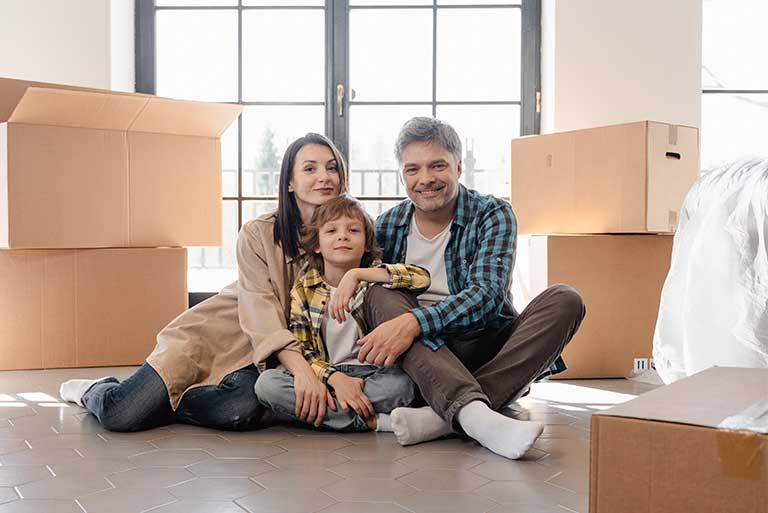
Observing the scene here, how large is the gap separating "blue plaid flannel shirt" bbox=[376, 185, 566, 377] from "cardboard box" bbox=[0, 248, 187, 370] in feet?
3.69

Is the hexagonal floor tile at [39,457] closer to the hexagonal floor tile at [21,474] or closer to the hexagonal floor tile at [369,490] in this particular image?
the hexagonal floor tile at [21,474]

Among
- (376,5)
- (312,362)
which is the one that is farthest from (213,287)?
(312,362)

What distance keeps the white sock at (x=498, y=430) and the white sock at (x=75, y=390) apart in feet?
3.47

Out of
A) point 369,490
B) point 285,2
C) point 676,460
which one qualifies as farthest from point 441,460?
point 285,2

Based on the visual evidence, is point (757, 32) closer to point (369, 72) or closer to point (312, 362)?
point (369, 72)

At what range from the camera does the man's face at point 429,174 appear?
6.43ft

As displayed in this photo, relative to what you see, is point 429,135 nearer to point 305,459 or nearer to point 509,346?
point 509,346

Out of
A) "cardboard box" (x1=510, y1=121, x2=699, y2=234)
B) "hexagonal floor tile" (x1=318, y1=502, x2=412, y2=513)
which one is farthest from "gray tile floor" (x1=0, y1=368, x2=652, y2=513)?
"cardboard box" (x1=510, y1=121, x2=699, y2=234)

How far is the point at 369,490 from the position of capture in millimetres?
1453

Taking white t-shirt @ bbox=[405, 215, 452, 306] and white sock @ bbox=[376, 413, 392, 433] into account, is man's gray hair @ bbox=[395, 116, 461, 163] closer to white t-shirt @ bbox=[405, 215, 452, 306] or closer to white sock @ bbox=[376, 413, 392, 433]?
white t-shirt @ bbox=[405, 215, 452, 306]

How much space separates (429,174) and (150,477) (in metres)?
→ 0.93

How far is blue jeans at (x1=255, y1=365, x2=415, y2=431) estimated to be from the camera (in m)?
1.88

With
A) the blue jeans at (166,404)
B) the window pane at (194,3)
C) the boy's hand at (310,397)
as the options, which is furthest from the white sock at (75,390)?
the window pane at (194,3)

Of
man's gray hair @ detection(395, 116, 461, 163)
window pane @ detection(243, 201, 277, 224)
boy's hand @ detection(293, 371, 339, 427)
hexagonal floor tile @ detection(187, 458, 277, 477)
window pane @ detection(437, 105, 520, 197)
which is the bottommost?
hexagonal floor tile @ detection(187, 458, 277, 477)
